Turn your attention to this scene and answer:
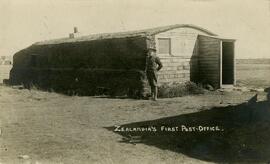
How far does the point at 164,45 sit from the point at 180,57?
1071mm

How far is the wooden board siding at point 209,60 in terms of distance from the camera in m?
18.0

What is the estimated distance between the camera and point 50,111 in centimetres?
1288

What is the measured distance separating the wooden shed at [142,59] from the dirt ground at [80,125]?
Answer: 1824mm

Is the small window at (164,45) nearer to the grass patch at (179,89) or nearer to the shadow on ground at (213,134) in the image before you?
the grass patch at (179,89)

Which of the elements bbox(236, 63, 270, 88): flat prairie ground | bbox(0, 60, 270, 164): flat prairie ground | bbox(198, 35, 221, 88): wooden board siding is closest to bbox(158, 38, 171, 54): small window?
bbox(198, 35, 221, 88): wooden board siding

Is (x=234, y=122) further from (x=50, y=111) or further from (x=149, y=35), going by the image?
(x=149, y=35)

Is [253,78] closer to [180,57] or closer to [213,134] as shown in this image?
[180,57]

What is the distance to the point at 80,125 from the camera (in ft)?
33.4

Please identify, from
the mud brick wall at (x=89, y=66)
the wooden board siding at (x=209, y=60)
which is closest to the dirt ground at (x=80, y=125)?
the wooden board siding at (x=209, y=60)

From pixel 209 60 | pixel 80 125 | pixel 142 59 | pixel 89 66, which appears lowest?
pixel 80 125

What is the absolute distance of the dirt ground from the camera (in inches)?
285

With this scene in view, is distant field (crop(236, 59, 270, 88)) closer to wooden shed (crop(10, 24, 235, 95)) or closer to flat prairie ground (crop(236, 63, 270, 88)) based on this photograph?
flat prairie ground (crop(236, 63, 270, 88))
